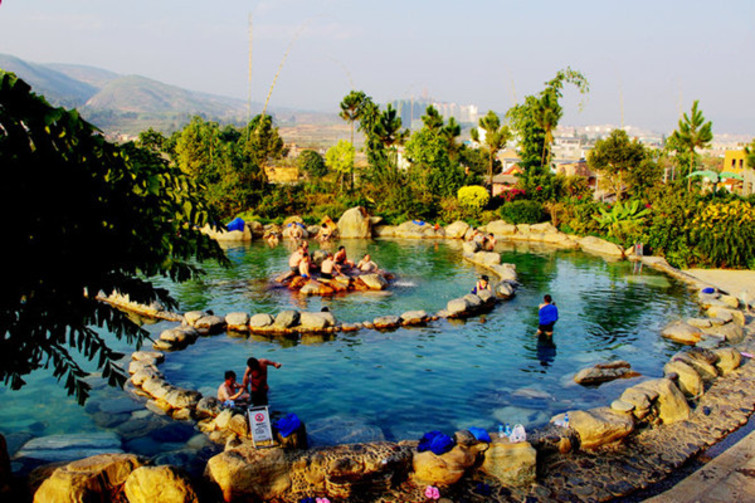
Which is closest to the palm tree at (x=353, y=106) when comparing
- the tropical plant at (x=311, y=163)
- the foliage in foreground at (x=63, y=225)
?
the tropical plant at (x=311, y=163)

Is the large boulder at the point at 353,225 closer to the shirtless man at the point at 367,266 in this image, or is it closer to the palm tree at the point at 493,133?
the shirtless man at the point at 367,266

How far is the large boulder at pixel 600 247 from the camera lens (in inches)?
1006

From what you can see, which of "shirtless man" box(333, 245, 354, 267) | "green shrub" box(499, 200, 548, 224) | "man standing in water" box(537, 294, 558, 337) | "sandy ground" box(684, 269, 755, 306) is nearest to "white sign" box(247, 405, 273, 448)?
"man standing in water" box(537, 294, 558, 337)

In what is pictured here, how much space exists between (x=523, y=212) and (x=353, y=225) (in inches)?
364

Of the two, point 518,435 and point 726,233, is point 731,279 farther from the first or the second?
point 518,435

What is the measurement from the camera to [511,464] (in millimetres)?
7719

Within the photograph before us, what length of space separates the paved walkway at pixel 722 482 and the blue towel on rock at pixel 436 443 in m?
2.49

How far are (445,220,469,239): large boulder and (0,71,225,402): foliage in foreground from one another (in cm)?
2396

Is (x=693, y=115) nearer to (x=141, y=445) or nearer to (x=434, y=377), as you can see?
(x=434, y=377)

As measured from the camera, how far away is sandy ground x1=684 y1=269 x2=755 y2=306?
18.5 m

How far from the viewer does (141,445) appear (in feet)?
28.7

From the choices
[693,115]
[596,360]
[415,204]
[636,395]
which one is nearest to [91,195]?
[636,395]

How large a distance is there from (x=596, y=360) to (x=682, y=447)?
391 centimetres

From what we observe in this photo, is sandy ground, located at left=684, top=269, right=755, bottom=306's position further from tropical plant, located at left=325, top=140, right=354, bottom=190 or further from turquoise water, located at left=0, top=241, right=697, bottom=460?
tropical plant, located at left=325, top=140, right=354, bottom=190
